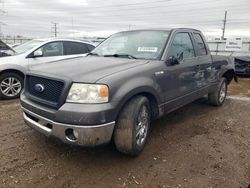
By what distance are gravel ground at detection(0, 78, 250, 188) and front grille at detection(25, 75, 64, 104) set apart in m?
0.82

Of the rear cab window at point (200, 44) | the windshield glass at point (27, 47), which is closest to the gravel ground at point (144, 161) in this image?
the rear cab window at point (200, 44)

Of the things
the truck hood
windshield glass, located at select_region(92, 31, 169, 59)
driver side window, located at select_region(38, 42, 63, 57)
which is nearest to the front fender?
the truck hood

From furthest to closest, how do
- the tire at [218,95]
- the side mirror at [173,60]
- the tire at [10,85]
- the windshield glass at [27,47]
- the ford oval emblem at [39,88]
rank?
the windshield glass at [27,47] < the tire at [10,85] < the tire at [218,95] < the side mirror at [173,60] < the ford oval emblem at [39,88]

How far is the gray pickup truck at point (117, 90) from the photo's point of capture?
2977 mm

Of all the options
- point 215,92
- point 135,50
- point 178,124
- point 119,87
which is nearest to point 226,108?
point 215,92

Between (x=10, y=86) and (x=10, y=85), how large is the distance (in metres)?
0.02

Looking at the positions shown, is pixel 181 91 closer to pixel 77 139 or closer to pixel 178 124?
pixel 178 124

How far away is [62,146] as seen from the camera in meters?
3.79

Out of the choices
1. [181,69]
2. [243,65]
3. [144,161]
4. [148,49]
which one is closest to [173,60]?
[181,69]

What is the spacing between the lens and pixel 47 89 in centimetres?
326

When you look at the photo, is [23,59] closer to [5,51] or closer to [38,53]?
[38,53]

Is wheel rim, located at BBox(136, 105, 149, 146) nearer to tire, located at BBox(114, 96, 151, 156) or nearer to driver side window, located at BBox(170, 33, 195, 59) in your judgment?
tire, located at BBox(114, 96, 151, 156)

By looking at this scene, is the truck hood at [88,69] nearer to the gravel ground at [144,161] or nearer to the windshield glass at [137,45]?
the windshield glass at [137,45]

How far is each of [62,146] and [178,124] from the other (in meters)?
2.24
